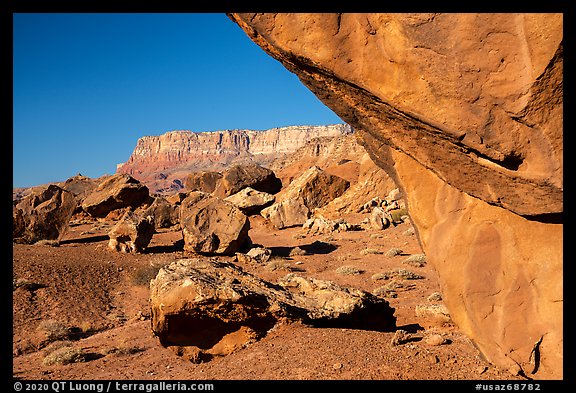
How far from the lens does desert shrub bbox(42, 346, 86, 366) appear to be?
971 cm

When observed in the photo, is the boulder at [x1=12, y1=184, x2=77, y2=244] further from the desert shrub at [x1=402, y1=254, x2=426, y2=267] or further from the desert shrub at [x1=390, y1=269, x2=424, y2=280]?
the desert shrub at [x1=402, y1=254, x2=426, y2=267]

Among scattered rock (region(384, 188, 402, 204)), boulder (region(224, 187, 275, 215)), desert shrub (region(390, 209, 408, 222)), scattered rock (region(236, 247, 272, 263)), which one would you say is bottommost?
scattered rock (region(236, 247, 272, 263))

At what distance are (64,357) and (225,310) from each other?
469cm

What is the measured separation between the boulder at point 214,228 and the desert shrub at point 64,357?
10.4 meters

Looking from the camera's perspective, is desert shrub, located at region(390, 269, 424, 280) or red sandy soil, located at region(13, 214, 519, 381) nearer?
red sandy soil, located at region(13, 214, 519, 381)

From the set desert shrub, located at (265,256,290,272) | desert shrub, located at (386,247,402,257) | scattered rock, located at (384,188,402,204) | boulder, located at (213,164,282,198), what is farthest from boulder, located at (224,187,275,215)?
desert shrub, located at (386,247,402,257)

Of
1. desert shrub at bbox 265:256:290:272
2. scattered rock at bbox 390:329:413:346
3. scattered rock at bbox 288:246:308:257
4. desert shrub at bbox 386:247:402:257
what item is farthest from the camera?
scattered rock at bbox 288:246:308:257

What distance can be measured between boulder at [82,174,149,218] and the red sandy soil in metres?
7.00

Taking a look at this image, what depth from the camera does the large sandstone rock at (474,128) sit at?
3.66 meters

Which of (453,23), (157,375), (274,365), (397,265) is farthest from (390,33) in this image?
(397,265)

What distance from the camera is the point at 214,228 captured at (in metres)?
20.9

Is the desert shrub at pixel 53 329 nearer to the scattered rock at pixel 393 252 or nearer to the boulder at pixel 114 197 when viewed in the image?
the scattered rock at pixel 393 252
